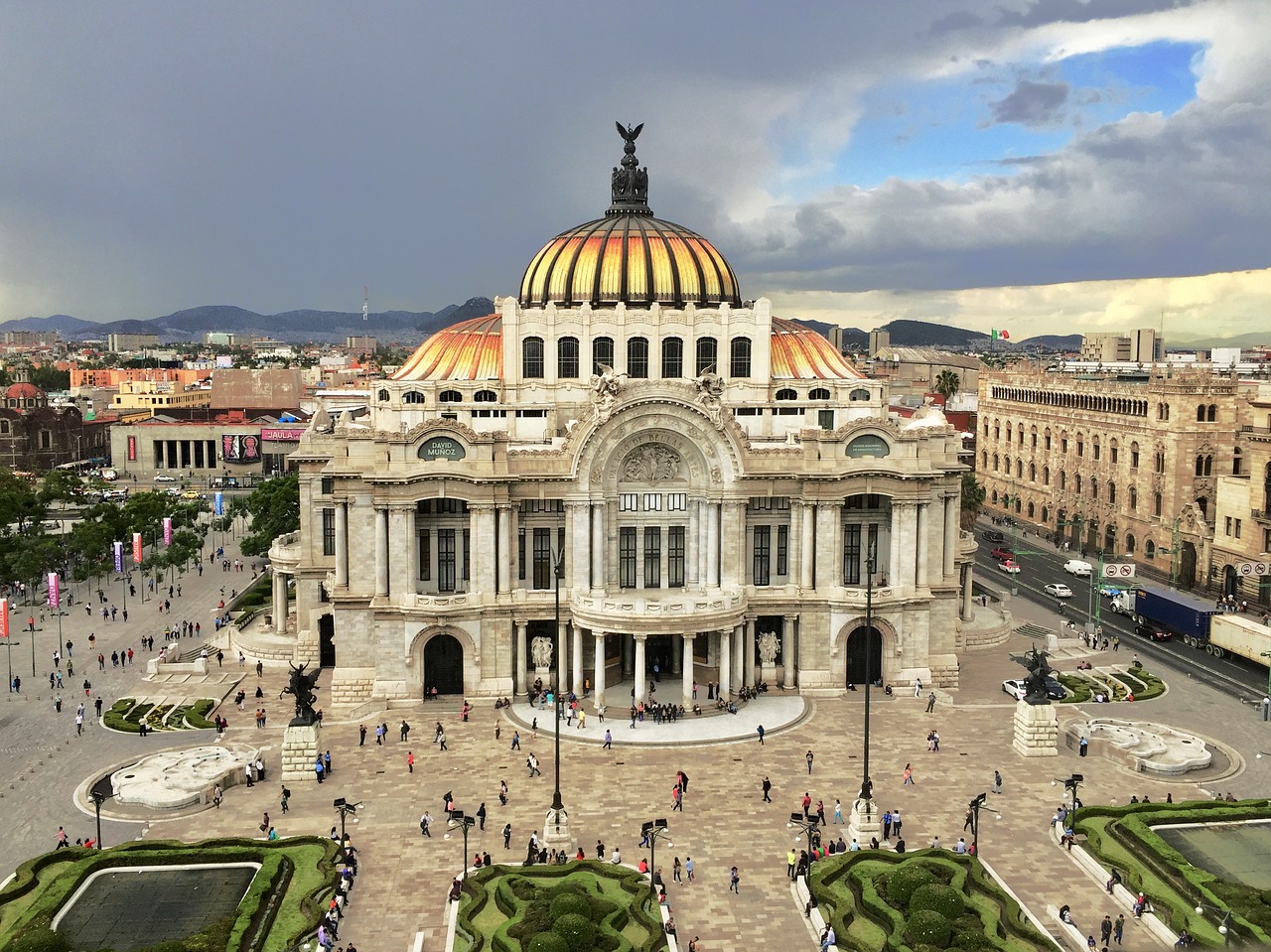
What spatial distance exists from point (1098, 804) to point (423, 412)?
155ft

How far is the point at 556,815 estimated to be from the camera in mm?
47844

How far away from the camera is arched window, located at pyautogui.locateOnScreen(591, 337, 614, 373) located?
77250 mm

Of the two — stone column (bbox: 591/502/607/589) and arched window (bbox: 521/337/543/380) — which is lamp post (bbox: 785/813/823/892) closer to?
stone column (bbox: 591/502/607/589)

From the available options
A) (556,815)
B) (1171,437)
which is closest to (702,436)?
(556,815)

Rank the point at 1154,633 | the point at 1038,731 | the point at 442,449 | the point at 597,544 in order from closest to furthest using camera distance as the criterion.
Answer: the point at 1038,731, the point at 442,449, the point at 597,544, the point at 1154,633

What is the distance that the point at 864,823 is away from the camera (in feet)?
158

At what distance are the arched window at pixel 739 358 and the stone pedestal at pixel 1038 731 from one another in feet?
99.0

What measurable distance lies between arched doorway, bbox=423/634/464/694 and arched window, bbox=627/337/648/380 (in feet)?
72.4

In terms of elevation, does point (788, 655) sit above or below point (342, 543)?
below

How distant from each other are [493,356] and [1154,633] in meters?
52.0

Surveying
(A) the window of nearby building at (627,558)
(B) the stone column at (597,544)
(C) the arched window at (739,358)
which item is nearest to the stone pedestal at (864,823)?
(B) the stone column at (597,544)

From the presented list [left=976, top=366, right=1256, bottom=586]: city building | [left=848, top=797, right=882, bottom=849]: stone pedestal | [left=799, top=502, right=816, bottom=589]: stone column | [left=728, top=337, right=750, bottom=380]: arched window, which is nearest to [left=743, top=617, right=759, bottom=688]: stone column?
[left=799, top=502, right=816, bottom=589]: stone column

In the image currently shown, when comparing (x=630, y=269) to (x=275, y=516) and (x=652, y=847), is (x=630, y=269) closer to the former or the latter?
(x=275, y=516)

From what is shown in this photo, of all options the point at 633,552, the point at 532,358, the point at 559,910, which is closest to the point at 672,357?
the point at 532,358
